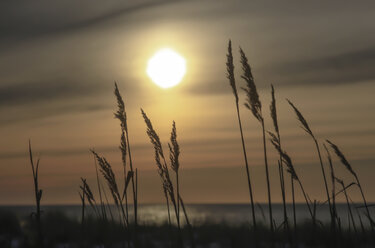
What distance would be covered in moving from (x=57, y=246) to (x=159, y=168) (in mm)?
6669

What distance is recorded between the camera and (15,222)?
12.3 meters

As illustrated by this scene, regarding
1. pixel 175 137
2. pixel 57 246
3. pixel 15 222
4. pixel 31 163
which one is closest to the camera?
pixel 31 163

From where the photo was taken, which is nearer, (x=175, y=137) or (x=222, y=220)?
(x=175, y=137)

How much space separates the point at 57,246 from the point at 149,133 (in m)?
6.64

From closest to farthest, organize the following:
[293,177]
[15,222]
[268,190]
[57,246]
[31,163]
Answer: [31,163] < [268,190] < [293,177] < [57,246] < [15,222]

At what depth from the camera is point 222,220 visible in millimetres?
13695

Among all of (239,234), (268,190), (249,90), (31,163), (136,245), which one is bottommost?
(239,234)

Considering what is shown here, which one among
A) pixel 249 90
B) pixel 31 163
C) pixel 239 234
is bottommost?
pixel 239 234

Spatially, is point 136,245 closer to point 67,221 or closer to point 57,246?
point 57,246

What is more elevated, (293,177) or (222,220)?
(293,177)

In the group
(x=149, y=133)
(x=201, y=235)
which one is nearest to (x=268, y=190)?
(x=149, y=133)

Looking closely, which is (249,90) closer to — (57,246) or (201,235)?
(57,246)

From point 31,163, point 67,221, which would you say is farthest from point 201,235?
point 31,163

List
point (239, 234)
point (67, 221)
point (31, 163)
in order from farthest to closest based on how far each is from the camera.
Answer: point (67, 221) → point (239, 234) → point (31, 163)
